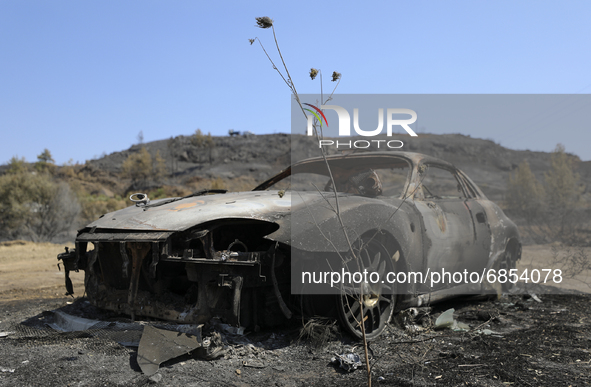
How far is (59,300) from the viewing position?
562 cm

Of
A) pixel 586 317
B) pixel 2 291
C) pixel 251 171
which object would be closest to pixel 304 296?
pixel 586 317

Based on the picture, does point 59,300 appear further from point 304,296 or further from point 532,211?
point 532,211

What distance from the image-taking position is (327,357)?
3.41 meters

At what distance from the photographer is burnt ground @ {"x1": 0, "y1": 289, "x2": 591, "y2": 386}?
115 inches

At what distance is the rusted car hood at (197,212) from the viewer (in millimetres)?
3498

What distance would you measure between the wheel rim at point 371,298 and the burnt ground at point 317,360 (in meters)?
0.13

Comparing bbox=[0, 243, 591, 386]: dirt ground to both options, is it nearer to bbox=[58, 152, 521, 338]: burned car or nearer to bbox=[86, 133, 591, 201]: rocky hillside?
bbox=[58, 152, 521, 338]: burned car

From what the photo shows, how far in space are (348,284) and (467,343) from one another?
1.19m

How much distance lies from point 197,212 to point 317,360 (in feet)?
4.82

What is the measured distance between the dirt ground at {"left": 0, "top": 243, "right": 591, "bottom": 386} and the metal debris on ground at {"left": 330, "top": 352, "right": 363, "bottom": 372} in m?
0.04

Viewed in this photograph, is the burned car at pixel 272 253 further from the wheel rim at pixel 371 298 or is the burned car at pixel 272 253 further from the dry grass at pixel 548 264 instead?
the dry grass at pixel 548 264

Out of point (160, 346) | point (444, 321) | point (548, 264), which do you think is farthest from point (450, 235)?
point (548, 264)

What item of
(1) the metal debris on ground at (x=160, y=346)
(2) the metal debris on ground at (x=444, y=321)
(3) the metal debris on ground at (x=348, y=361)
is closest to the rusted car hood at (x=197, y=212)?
(1) the metal debris on ground at (x=160, y=346)

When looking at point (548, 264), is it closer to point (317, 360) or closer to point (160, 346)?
point (317, 360)
